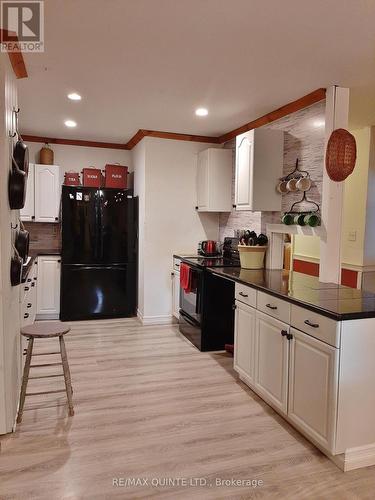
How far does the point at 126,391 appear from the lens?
3012mm

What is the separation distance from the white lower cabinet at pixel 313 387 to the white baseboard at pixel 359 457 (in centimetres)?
12

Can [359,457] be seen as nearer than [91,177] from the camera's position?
Yes

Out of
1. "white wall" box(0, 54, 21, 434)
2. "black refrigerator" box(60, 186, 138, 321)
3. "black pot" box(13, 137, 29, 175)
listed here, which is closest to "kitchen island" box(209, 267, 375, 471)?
"white wall" box(0, 54, 21, 434)

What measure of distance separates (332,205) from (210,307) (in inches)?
61.7

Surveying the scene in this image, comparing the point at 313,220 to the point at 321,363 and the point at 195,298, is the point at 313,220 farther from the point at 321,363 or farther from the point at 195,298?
the point at 195,298

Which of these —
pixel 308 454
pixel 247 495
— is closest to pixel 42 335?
pixel 247 495

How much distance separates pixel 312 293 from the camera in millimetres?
2561

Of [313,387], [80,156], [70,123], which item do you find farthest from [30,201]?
[313,387]

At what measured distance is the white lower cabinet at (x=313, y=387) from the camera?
6.69ft

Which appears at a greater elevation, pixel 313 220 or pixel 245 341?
pixel 313 220

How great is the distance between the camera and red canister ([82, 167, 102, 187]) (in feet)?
17.0

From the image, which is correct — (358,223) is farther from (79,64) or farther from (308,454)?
(79,64)

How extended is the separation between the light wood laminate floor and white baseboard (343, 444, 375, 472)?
42 millimetres

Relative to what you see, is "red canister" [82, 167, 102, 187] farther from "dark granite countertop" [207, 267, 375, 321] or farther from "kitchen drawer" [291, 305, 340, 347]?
"kitchen drawer" [291, 305, 340, 347]
